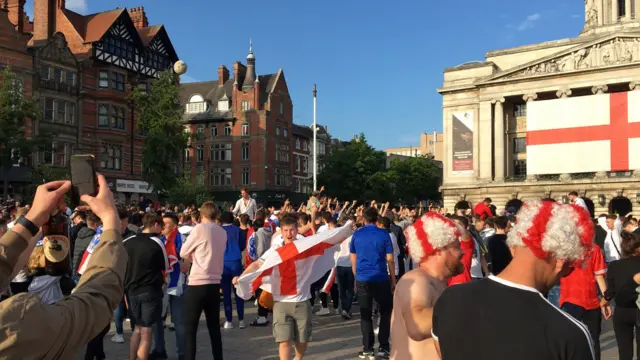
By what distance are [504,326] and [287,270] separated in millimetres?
5099

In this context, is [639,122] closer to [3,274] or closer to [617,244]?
[617,244]

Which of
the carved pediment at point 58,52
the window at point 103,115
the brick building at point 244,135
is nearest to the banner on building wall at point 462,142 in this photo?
the brick building at point 244,135

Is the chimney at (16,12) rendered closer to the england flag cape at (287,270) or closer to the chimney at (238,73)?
the chimney at (238,73)

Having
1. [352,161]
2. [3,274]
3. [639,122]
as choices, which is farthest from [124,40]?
[3,274]

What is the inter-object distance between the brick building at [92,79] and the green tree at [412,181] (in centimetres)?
3937

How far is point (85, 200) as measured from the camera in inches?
98.9

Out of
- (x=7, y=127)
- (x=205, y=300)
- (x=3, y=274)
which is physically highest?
(x=7, y=127)

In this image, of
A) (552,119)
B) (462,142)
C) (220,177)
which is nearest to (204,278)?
(552,119)

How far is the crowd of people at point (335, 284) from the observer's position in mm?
2510

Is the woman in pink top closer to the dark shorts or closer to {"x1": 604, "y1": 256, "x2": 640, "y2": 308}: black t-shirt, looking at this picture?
the dark shorts

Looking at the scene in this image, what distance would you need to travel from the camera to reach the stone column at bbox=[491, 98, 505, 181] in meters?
56.8

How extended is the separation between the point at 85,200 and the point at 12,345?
0.65m

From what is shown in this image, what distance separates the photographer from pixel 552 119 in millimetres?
51094

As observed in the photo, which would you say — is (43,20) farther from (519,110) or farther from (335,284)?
(519,110)
